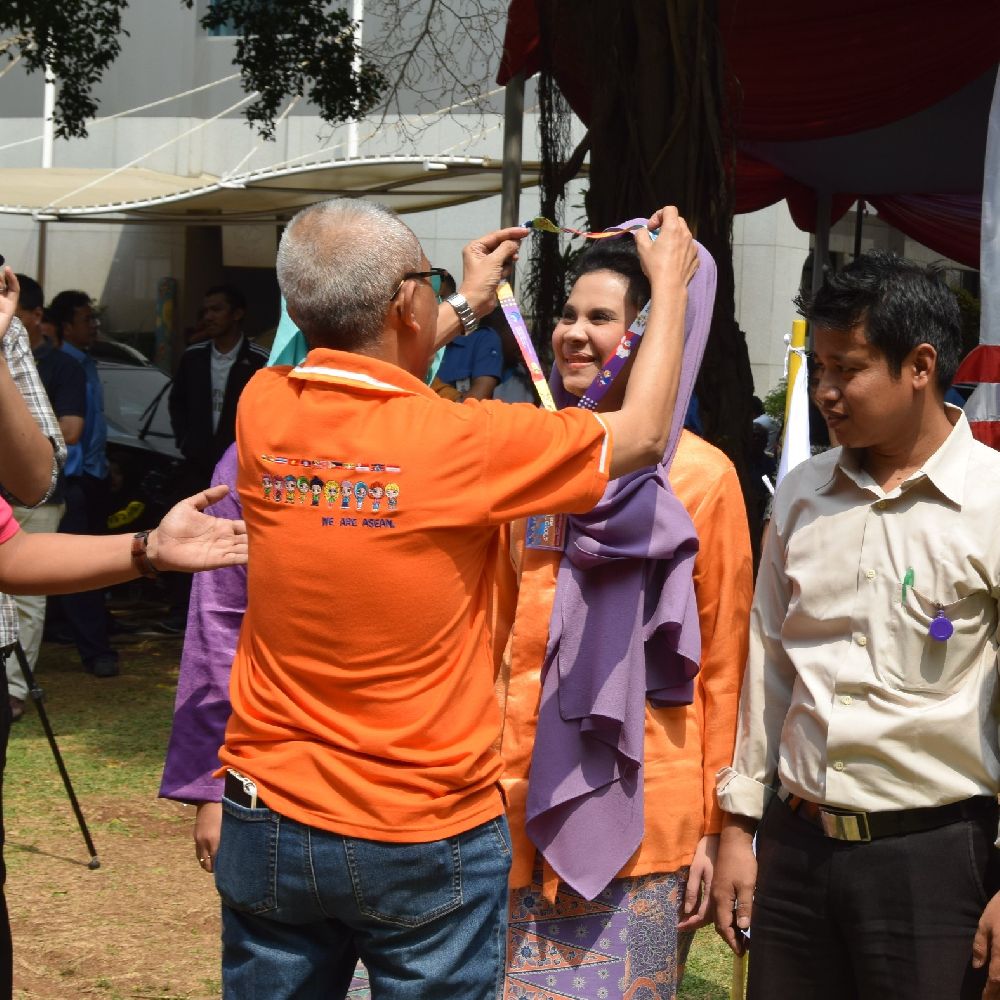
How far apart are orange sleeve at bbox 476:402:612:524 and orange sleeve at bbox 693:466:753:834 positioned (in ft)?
2.01

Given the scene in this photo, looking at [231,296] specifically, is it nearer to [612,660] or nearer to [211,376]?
[211,376]

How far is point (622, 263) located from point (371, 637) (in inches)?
42.2

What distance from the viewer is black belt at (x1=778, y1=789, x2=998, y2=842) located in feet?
7.52

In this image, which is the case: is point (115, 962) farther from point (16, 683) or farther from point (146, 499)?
point (146, 499)

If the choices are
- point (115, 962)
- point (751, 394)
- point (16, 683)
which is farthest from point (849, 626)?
point (16, 683)

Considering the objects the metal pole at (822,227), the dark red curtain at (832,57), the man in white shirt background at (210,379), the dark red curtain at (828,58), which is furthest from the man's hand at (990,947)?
the metal pole at (822,227)

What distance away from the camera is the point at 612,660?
8.52ft

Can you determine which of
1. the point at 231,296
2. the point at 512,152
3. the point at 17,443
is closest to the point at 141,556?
the point at 17,443

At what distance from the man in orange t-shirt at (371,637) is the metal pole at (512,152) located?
4443 mm

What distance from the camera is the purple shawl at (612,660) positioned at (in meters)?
2.59

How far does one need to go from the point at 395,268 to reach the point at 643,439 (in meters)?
0.46

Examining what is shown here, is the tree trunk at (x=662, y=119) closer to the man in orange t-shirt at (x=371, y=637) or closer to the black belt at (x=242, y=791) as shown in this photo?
the man in orange t-shirt at (x=371, y=637)

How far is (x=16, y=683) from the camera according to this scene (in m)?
6.86

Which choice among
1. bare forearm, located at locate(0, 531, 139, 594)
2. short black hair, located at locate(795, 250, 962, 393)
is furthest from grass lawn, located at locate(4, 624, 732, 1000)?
short black hair, located at locate(795, 250, 962, 393)
